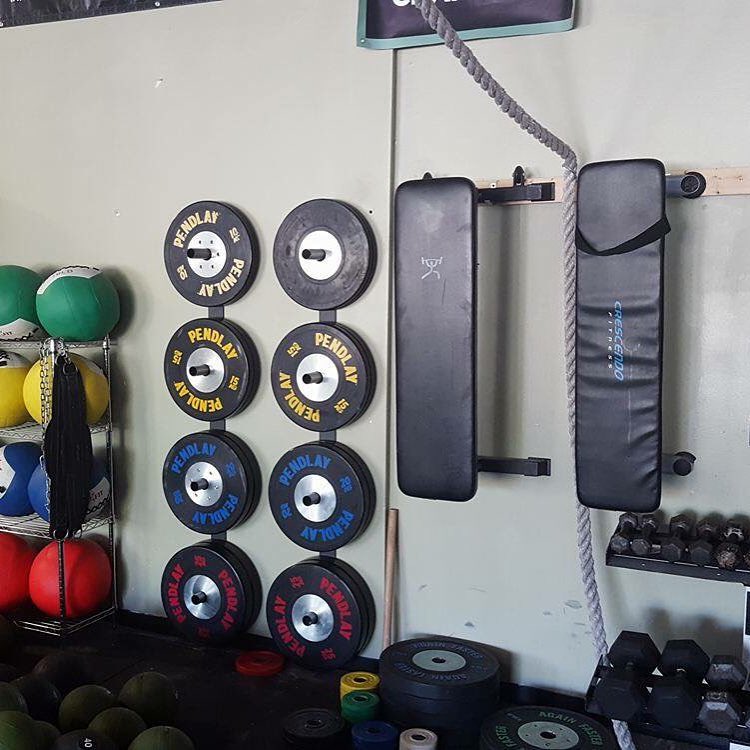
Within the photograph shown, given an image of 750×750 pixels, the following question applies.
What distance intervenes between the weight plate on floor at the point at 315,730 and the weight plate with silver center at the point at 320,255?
3.73ft

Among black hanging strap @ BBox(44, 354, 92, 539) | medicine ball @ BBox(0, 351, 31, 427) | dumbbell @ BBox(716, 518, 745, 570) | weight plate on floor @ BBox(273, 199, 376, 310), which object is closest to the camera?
dumbbell @ BBox(716, 518, 745, 570)

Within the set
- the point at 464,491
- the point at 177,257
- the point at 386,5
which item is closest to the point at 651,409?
the point at 464,491

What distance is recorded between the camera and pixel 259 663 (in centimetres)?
238

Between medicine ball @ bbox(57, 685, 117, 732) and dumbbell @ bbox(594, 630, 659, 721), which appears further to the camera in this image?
medicine ball @ bbox(57, 685, 117, 732)

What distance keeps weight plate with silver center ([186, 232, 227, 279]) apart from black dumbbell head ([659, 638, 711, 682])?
1.57 meters

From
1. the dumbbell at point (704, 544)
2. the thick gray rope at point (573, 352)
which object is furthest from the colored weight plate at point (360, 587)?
the dumbbell at point (704, 544)

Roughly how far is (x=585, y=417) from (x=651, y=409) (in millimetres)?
141

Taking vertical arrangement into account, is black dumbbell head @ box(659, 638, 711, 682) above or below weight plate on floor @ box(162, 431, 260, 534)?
below

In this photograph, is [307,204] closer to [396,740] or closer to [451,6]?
[451,6]

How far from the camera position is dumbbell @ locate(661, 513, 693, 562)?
1.78 meters

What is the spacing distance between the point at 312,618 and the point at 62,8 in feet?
6.72

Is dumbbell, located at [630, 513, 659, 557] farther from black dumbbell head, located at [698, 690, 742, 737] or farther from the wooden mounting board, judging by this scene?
the wooden mounting board

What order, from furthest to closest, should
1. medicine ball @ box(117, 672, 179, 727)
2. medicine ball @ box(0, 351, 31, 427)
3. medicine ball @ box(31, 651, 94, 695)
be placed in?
medicine ball @ box(0, 351, 31, 427)
medicine ball @ box(31, 651, 94, 695)
medicine ball @ box(117, 672, 179, 727)

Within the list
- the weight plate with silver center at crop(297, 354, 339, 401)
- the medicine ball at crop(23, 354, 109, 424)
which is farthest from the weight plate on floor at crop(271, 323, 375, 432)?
the medicine ball at crop(23, 354, 109, 424)
